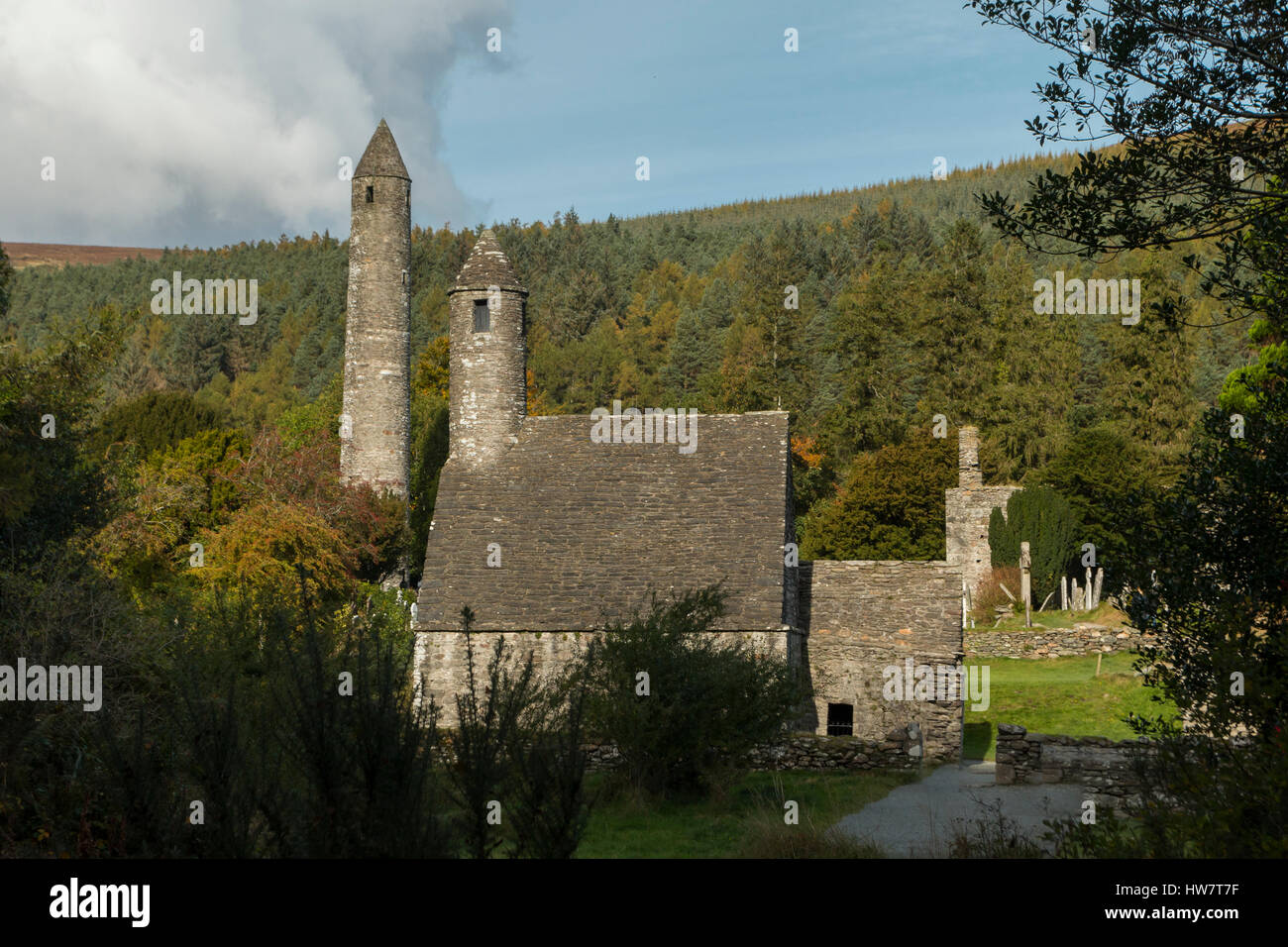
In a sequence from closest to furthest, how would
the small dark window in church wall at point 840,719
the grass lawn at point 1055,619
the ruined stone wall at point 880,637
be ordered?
the ruined stone wall at point 880,637
the small dark window in church wall at point 840,719
the grass lawn at point 1055,619

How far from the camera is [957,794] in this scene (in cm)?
1714

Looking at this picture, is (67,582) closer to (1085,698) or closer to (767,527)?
(767,527)

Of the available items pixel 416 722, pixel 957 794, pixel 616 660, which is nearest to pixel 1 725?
pixel 416 722

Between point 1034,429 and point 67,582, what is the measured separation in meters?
45.0

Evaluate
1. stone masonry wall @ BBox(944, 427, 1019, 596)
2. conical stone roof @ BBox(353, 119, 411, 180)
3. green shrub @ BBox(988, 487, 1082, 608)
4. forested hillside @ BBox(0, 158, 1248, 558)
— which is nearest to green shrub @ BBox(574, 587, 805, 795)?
forested hillside @ BBox(0, 158, 1248, 558)

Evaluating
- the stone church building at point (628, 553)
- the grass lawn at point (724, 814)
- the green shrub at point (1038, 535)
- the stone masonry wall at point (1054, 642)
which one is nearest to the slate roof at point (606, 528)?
the stone church building at point (628, 553)

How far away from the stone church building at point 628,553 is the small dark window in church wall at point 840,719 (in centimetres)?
3

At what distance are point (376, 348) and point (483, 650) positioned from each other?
16731mm

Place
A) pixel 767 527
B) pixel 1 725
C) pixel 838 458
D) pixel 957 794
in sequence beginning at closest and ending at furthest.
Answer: pixel 1 725
pixel 957 794
pixel 767 527
pixel 838 458

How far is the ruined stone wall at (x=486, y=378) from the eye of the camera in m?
26.9

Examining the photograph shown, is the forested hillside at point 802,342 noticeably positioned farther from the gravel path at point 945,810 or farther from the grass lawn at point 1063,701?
the grass lawn at point 1063,701

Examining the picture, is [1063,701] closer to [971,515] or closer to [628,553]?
[628,553]

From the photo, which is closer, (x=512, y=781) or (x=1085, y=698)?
(x=512, y=781)

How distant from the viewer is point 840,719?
24.1m
